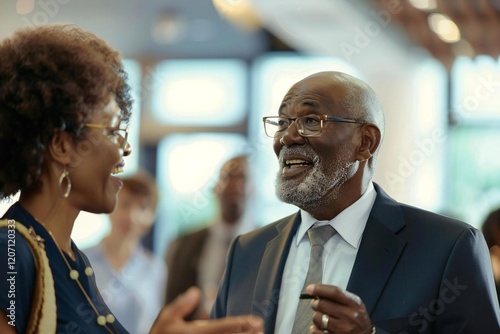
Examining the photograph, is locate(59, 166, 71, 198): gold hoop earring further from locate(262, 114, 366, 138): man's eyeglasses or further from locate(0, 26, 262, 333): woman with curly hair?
locate(262, 114, 366, 138): man's eyeglasses

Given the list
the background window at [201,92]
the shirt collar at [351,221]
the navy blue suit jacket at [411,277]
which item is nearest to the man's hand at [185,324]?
the navy blue suit jacket at [411,277]

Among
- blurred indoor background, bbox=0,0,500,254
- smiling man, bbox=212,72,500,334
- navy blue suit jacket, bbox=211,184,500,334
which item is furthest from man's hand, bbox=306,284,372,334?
blurred indoor background, bbox=0,0,500,254

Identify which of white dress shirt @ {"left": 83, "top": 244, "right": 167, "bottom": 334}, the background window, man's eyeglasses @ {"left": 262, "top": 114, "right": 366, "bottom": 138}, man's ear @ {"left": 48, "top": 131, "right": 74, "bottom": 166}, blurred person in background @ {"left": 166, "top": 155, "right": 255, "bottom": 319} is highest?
the background window

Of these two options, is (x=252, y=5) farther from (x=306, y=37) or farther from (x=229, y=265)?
(x=229, y=265)

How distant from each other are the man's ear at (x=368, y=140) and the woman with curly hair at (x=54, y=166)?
0.96m

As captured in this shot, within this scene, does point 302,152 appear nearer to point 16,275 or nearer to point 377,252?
point 377,252

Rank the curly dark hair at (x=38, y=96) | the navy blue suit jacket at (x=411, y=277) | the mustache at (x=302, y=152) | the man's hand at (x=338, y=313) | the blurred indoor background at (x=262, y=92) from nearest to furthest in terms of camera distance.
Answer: the curly dark hair at (x=38, y=96), the man's hand at (x=338, y=313), the navy blue suit jacket at (x=411, y=277), the mustache at (x=302, y=152), the blurred indoor background at (x=262, y=92)

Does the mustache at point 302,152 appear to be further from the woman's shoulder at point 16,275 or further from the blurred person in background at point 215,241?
the blurred person in background at point 215,241

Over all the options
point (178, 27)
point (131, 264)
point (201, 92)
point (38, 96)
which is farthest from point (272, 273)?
point (178, 27)

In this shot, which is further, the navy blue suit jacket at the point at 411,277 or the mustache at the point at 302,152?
the mustache at the point at 302,152

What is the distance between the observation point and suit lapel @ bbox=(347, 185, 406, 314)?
259 centimetres

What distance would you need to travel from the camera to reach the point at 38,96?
6.77 ft

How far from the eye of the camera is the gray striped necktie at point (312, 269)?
8.64 ft

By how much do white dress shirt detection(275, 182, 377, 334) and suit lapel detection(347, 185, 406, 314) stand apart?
0.04 meters
